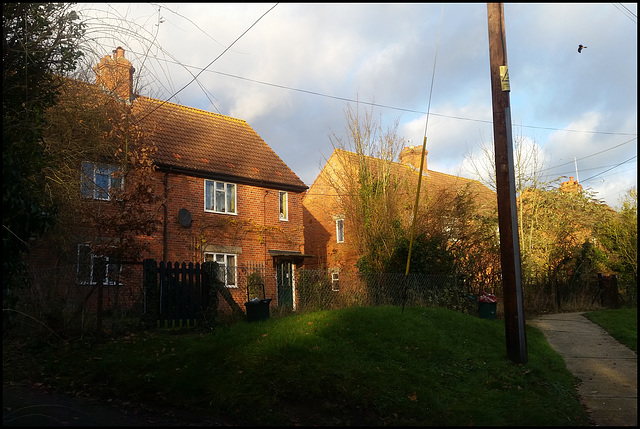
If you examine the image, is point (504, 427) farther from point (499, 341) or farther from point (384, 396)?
point (499, 341)

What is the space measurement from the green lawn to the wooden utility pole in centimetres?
409

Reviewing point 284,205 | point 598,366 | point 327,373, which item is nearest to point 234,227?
point 284,205

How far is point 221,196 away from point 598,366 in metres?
14.8

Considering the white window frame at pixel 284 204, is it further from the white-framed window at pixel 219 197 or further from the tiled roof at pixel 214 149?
the white-framed window at pixel 219 197

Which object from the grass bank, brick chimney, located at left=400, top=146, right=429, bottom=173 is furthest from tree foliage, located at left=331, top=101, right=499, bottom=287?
brick chimney, located at left=400, top=146, right=429, bottom=173

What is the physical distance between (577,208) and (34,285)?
20.6 meters

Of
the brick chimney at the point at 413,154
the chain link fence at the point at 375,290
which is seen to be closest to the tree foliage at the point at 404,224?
the chain link fence at the point at 375,290

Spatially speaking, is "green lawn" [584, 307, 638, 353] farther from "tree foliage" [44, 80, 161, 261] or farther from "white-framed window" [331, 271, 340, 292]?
"tree foliage" [44, 80, 161, 261]

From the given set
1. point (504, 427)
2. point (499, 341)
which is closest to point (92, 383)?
point (504, 427)

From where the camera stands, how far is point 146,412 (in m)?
7.02

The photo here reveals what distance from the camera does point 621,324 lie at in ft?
47.9

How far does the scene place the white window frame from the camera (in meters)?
23.1

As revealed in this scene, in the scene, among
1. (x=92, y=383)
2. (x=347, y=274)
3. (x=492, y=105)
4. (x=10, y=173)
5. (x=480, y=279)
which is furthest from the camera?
(x=480, y=279)

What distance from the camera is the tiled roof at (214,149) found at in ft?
67.1
